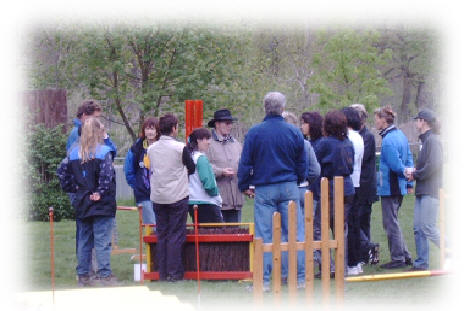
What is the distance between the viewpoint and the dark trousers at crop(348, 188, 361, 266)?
1041cm

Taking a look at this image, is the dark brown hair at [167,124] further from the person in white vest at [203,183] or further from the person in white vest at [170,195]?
the person in white vest at [203,183]

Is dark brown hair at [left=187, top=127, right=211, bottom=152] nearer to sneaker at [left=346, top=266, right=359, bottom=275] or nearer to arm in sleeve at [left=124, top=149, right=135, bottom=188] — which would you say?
arm in sleeve at [left=124, top=149, right=135, bottom=188]

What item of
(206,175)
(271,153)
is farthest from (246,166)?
(206,175)

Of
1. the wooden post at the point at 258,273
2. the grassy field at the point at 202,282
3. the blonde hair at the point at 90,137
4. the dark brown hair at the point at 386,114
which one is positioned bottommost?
the grassy field at the point at 202,282

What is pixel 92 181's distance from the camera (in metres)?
9.90

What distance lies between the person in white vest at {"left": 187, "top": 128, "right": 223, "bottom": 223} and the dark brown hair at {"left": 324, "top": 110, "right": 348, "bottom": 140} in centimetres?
141

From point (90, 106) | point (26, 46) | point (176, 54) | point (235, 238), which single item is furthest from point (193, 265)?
point (26, 46)

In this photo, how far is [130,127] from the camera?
20.6 meters

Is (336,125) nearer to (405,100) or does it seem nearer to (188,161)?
(188,161)

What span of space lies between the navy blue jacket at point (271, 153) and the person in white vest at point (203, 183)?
94cm

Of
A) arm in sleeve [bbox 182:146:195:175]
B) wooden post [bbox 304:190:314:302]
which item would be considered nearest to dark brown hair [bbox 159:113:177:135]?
arm in sleeve [bbox 182:146:195:175]

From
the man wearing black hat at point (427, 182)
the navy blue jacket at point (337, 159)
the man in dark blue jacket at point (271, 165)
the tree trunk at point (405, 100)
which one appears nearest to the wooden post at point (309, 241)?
the man in dark blue jacket at point (271, 165)

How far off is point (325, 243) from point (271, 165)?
1.78 m

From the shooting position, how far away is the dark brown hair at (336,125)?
9992 millimetres
